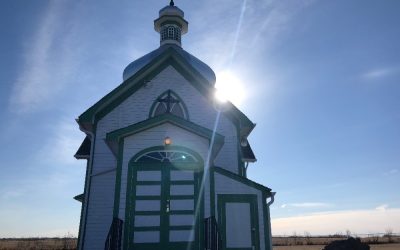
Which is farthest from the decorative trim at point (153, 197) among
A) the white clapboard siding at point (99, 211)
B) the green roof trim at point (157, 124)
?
the white clapboard siding at point (99, 211)

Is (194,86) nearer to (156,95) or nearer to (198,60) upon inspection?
(156,95)

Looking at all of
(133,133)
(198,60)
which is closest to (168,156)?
(133,133)

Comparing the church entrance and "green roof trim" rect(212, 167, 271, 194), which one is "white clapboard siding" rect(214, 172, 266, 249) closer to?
"green roof trim" rect(212, 167, 271, 194)

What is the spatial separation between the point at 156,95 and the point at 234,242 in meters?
6.03

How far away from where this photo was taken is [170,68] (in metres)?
Answer: 14.4

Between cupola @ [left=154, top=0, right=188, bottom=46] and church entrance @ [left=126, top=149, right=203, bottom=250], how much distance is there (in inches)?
516

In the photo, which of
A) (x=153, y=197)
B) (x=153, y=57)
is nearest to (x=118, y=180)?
(x=153, y=197)

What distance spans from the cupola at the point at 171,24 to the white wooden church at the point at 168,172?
27.3 feet

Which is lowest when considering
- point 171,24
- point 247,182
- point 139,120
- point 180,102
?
point 247,182

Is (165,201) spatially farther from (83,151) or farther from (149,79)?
(83,151)

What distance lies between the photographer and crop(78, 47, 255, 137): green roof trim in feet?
43.3

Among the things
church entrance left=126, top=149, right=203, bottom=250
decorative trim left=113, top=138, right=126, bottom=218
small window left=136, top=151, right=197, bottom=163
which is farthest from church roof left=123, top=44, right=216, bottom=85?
church entrance left=126, top=149, right=203, bottom=250

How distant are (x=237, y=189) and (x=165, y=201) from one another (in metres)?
2.39

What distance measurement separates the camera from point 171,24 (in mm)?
22656
